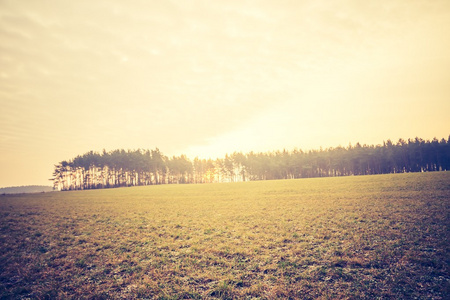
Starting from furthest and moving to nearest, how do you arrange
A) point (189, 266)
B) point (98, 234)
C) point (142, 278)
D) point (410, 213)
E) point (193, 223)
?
1. point (193, 223)
2. point (410, 213)
3. point (98, 234)
4. point (189, 266)
5. point (142, 278)

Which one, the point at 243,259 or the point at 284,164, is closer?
the point at 243,259

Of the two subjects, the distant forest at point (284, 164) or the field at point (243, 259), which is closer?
the field at point (243, 259)

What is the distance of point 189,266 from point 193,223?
1080cm

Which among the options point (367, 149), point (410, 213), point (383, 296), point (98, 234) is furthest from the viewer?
point (367, 149)

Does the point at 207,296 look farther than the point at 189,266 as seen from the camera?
No

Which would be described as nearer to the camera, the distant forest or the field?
the field

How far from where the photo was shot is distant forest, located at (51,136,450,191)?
122375 mm

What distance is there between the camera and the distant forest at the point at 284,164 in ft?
401

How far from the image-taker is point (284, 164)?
464 ft

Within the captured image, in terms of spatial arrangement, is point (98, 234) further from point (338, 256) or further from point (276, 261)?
point (338, 256)

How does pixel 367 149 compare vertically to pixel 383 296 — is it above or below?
above

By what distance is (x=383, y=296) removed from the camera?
765cm

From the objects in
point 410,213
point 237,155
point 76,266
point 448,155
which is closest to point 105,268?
point 76,266

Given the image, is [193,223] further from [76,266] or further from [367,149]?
[367,149]
